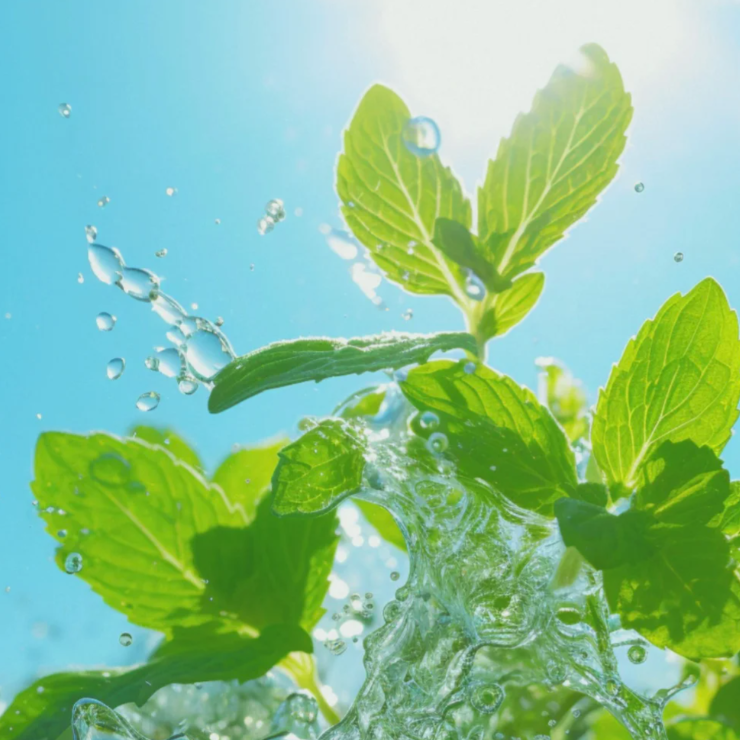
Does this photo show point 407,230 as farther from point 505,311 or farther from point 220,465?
point 220,465

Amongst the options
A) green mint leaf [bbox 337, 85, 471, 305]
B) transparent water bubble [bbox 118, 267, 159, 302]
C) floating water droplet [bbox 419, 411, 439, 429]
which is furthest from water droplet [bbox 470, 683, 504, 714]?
transparent water bubble [bbox 118, 267, 159, 302]

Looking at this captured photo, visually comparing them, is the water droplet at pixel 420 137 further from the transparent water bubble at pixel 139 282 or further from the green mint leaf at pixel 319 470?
the transparent water bubble at pixel 139 282

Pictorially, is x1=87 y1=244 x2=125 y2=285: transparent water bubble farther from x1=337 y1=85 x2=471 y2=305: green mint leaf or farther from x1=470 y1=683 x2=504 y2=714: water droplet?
x1=470 y1=683 x2=504 y2=714: water droplet

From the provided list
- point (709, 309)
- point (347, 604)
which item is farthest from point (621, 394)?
point (347, 604)

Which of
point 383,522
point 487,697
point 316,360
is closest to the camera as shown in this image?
point 316,360

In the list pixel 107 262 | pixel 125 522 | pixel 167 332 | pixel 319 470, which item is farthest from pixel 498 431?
pixel 107 262

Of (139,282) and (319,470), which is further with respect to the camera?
(139,282)

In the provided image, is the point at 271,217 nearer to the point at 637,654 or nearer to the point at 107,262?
the point at 107,262
